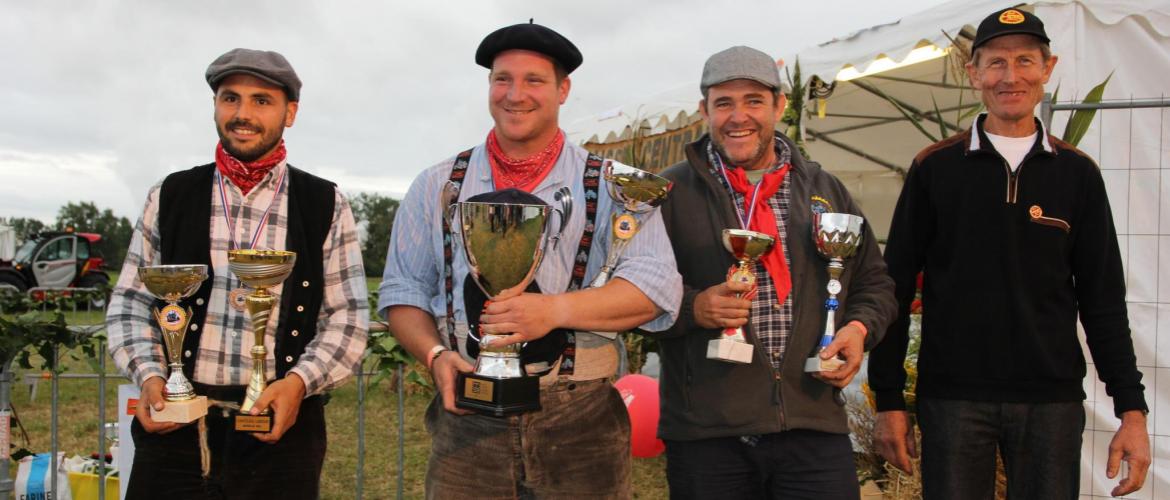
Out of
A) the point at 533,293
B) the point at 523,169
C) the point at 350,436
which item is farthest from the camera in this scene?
the point at 350,436

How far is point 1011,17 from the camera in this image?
110 inches

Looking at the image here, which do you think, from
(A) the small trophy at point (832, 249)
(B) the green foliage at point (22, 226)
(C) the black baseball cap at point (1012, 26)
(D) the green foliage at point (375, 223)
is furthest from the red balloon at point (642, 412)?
(B) the green foliage at point (22, 226)

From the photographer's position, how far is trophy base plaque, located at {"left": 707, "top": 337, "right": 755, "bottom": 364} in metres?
2.50

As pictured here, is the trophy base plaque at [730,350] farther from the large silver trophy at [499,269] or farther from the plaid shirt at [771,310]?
the large silver trophy at [499,269]

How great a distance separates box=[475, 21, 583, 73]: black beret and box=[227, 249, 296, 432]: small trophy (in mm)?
797

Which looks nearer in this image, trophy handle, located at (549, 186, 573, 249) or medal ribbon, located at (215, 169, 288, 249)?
trophy handle, located at (549, 186, 573, 249)

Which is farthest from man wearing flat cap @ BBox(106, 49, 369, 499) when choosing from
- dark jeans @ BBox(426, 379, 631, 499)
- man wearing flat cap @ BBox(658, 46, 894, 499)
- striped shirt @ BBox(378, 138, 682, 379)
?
man wearing flat cap @ BBox(658, 46, 894, 499)

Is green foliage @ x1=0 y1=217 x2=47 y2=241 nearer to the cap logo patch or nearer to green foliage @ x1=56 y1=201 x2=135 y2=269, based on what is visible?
green foliage @ x1=56 y1=201 x2=135 y2=269

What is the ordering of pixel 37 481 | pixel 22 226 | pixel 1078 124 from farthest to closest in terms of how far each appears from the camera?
pixel 22 226
pixel 37 481
pixel 1078 124

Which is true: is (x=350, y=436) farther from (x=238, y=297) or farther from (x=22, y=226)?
(x=22, y=226)

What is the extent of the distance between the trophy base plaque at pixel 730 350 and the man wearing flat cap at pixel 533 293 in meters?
0.18

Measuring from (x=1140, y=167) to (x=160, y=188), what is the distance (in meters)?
5.12

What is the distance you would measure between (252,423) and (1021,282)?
232 centimetres

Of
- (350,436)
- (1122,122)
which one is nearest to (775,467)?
(1122,122)
